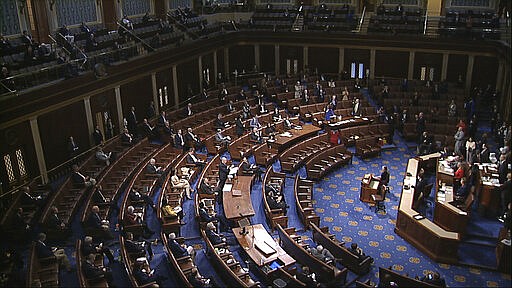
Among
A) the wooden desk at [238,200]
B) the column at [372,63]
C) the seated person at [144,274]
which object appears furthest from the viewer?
the column at [372,63]

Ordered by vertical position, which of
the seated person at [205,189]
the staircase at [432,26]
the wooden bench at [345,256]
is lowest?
the wooden bench at [345,256]

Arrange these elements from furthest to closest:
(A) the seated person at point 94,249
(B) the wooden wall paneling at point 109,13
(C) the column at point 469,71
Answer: (C) the column at point 469,71
(B) the wooden wall paneling at point 109,13
(A) the seated person at point 94,249

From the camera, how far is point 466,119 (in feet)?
68.8

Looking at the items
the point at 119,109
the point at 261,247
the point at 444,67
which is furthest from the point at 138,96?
the point at 444,67

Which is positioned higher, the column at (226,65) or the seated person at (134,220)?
the column at (226,65)

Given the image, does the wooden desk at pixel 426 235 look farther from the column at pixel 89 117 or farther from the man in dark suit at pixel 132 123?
the column at pixel 89 117

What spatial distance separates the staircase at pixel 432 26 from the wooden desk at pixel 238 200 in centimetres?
1549

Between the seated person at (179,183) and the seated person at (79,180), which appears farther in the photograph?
the seated person at (179,183)

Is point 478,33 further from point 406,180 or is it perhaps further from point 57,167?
point 57,167

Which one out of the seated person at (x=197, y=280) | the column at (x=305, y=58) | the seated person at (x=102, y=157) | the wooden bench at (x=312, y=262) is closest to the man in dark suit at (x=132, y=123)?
the seated person at (x=102, y=157)

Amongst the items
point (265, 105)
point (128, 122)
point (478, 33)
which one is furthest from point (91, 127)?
point (478, 33)

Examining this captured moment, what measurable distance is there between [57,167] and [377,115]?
1392 centimetres

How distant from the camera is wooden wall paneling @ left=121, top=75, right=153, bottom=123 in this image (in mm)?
20078

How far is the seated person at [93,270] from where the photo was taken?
10422 millimetres
